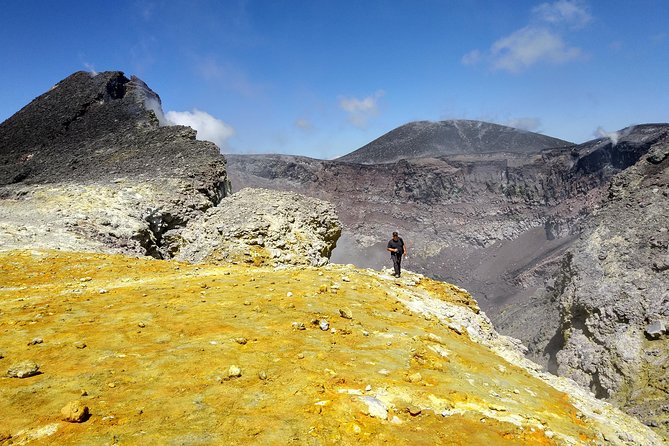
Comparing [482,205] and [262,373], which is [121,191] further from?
[482,205]

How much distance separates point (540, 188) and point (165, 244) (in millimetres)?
63822

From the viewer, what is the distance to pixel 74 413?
3.97 metres

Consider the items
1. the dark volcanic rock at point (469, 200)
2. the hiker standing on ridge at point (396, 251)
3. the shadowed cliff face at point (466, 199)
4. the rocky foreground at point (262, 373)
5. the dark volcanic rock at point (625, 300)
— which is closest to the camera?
the rocky foreground at point (262, 373)

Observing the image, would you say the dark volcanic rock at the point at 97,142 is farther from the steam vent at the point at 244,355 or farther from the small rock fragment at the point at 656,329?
the small rock fragment at the point at 656,329

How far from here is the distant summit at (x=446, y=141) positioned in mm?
96875

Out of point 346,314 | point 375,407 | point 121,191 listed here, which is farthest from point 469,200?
point 375,407

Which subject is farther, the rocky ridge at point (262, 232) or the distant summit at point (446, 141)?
the distant summit at point (446, 141)

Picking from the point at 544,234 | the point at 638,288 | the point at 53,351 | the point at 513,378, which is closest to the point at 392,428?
the point at 513,378

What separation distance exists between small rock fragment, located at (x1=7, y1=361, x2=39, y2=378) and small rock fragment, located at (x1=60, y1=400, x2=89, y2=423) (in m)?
1.24

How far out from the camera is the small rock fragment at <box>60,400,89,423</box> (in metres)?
3.97

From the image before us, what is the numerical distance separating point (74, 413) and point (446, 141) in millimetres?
105010

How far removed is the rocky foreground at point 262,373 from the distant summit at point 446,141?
8729 cm

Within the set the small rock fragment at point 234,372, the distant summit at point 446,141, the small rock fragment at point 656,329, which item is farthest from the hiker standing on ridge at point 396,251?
the distant summit at point 446,141

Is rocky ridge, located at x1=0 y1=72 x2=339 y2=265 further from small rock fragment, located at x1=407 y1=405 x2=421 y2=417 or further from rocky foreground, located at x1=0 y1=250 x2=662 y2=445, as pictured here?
small rock fragment, located at x1=407 y1=405 x2=421 y2=417
